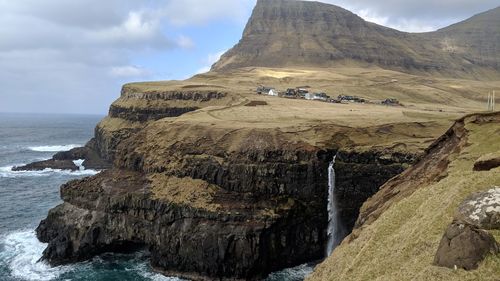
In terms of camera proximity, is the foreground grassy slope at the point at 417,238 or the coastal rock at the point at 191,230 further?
the coastal rock at the point at 191,230

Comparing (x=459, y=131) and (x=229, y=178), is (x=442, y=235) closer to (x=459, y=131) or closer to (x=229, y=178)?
(x=459, y=131)

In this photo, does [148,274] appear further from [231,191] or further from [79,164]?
[79,164]

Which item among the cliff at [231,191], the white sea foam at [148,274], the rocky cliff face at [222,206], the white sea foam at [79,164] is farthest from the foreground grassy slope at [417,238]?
the white sea foam at [79,164]

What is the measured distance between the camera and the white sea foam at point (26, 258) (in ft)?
171

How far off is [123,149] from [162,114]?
37.1 meters

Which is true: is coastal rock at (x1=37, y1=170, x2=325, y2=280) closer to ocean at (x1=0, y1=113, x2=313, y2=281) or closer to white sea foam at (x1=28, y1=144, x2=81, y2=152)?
ocean at (x1=0, y1=113, x2=313, y2=281)

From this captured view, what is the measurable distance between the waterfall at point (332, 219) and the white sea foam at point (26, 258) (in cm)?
3032

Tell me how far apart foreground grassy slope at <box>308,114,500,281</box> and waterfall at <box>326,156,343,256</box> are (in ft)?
81.5

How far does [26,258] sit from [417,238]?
5014cm

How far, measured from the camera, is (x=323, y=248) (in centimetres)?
5466

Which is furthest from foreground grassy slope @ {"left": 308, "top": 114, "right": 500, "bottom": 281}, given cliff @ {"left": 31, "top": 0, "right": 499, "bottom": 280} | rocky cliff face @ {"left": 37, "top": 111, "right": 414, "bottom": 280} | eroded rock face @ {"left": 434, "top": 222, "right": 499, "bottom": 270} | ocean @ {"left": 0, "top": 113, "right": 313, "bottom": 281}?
ocean @ {"left": 0, "top": 113, "right": 313, "bottom": 281}

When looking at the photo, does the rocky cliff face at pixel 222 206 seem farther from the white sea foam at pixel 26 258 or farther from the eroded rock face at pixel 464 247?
the eroded rock face at pixel 464 247

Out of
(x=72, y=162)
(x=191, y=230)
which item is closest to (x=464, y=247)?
(x=191, y=230)

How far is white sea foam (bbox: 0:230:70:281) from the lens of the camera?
171 ft
